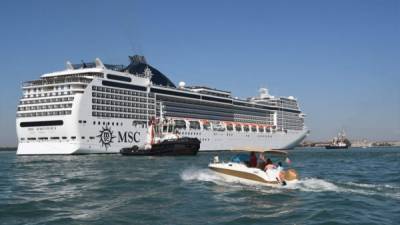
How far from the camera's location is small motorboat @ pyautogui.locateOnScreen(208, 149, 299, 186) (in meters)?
25.8

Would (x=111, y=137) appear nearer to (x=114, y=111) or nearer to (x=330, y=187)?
(x=114, y=111)

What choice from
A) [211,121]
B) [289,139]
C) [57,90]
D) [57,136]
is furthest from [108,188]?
[289,139]

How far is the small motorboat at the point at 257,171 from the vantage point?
25.8m

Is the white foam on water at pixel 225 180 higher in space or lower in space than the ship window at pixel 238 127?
lower

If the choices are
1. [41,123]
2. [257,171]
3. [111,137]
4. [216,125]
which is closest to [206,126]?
[216,125]

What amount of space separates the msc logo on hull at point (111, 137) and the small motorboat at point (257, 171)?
184ft

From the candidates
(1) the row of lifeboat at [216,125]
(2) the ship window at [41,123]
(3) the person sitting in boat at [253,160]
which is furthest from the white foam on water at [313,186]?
(1) the row of lifeboat at [216,125]

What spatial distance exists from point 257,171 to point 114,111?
65738mm

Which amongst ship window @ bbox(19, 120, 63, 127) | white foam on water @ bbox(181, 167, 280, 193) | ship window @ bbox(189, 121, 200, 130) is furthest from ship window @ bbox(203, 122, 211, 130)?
white foam on water @ bbox(181, 167, 280, 193)

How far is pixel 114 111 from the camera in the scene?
8962 cm

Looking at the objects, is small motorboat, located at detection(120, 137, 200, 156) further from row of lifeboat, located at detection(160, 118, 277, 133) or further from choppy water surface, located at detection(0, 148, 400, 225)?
choppy water surface, located at detection(0, 148, 400, 225)

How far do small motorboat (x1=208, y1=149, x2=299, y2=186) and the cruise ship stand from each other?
54.2m

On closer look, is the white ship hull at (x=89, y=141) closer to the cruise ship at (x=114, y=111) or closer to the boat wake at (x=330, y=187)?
the cruise ship at (x=114, y=111)

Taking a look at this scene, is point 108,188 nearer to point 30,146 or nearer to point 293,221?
point 293,221
